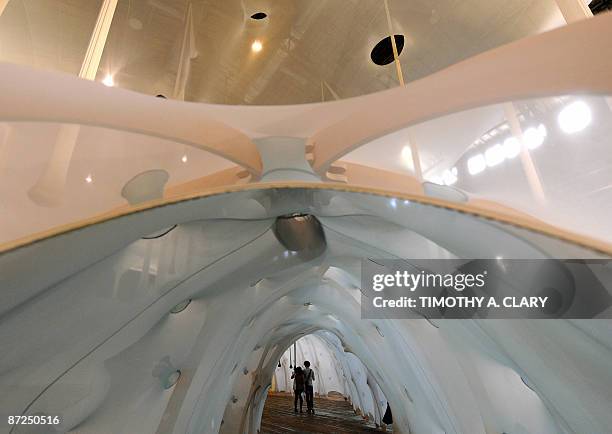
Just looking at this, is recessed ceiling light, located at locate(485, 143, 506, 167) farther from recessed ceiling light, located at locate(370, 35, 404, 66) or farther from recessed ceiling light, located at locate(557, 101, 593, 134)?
recessed ceiling light, located at locate(370, 35, 404, 66)

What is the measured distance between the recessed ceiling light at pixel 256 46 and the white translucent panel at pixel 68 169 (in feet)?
9.49

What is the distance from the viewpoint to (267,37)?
442cm

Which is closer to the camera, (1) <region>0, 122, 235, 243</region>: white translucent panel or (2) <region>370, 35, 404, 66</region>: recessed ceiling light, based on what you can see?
(1) <region>0, 122, 235, 243</region>: white translucent panel

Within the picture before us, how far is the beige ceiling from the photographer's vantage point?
3.97 m

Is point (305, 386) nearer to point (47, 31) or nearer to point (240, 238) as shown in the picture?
point (240, 238)

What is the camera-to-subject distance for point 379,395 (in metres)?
7.46

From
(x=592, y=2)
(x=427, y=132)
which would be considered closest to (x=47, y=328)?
(x=427, y=132)

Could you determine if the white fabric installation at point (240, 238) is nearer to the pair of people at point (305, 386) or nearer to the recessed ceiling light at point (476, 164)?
the recessed ceiling light at point (476, 164)

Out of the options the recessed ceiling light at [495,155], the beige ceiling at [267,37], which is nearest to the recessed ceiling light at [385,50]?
the beige ceiling at [267,37]

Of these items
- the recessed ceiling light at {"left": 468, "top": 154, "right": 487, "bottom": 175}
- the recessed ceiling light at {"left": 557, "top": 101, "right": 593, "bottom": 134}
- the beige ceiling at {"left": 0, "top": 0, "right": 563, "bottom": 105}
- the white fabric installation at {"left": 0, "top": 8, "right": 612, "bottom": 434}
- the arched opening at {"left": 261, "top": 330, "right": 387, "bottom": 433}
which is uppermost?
the beige ceiling at {"left": 0, "top": 0, "right": 563, "bottom": 105}

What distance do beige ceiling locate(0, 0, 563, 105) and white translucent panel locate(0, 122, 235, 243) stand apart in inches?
111

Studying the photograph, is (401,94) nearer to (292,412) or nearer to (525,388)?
(525,388)

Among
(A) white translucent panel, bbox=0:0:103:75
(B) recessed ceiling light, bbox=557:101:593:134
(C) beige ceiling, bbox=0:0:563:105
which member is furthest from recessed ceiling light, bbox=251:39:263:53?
(B) recessed ceiling light, bbox=557:101:593:134

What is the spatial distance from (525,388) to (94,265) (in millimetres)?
2378
